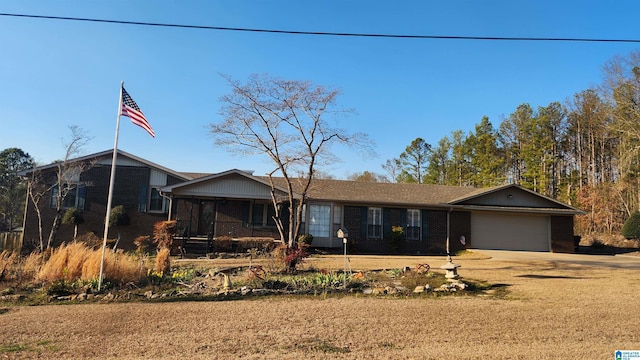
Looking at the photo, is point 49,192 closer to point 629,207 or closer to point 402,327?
point 402,327

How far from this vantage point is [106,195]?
74.6ft

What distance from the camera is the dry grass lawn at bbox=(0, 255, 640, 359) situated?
528cm

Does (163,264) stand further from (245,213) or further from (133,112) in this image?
(245,213)

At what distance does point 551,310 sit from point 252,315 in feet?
18.6

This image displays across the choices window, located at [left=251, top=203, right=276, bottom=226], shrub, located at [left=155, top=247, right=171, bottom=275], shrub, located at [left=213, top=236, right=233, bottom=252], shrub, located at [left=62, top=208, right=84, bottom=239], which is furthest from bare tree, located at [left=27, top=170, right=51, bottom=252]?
shrub, located at [left=155, top=247, right=171, bottom=275]

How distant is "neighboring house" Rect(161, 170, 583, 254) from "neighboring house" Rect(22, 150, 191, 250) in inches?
68.4

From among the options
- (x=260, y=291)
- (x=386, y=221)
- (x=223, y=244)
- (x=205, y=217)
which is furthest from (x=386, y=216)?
(x=260, y=291)

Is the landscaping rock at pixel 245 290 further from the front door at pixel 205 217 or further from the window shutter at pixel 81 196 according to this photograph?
the window shutter at pixel 81 196

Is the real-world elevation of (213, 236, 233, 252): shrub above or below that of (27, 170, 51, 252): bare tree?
below

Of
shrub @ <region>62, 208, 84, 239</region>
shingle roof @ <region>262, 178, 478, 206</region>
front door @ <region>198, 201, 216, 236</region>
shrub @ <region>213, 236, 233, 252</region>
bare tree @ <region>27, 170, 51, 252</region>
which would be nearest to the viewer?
shrub @ <region>213, 236, 233, 252</region>

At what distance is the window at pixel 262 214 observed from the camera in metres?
22.5

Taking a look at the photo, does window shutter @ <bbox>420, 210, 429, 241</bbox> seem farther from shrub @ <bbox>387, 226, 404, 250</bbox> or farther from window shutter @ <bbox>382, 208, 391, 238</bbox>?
window shutter @ <bbox>382, 208, 391, 238</bbox>

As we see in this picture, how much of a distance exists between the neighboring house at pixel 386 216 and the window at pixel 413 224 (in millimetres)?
55

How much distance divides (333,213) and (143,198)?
1052cm
